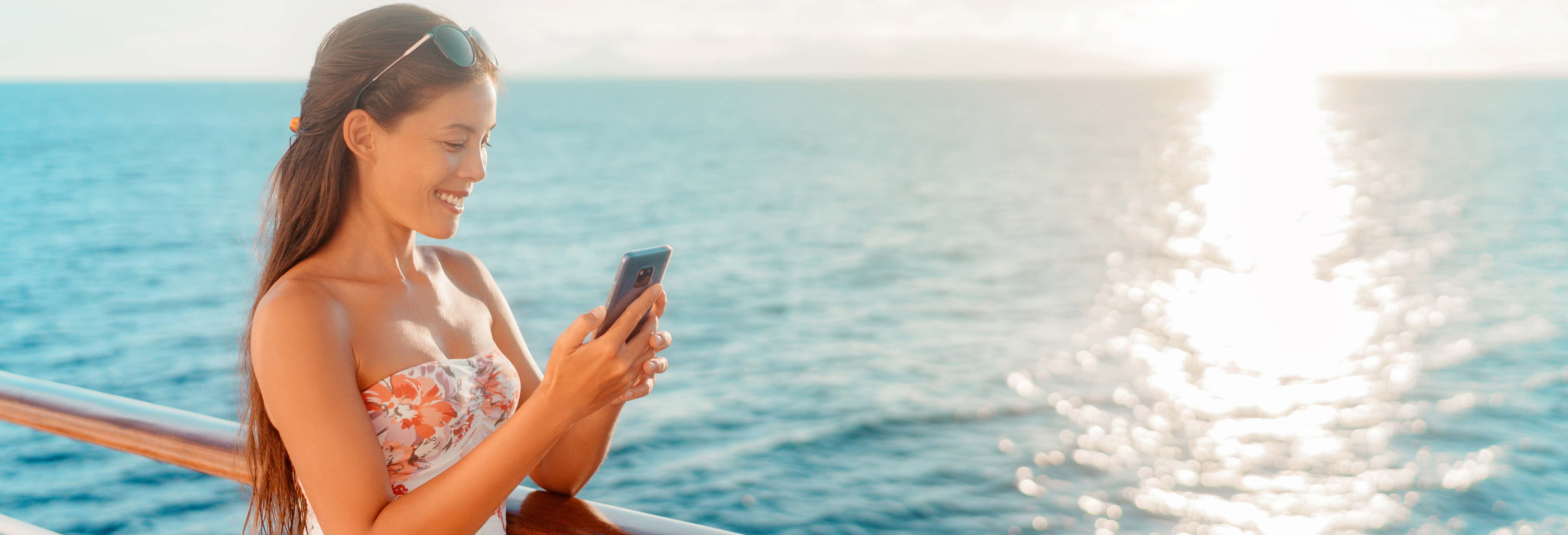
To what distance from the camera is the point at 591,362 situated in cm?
139

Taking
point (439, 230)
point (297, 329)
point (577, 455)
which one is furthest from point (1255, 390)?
point (297, 329)

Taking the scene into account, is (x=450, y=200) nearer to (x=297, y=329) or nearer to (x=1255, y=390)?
(x=297, y=329)

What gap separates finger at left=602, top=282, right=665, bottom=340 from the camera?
1.39 m

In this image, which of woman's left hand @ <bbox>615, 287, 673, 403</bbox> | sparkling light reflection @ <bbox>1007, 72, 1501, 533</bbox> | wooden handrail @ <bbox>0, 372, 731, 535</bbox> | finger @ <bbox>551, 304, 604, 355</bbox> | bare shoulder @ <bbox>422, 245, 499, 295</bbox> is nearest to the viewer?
finger @ <bbox>551, 304, 604, 355</bbox>

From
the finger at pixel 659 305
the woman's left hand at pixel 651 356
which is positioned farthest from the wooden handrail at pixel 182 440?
the finger at pixel 659 305

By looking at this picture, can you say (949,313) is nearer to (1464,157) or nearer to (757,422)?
(757,422)

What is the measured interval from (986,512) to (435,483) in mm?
12618

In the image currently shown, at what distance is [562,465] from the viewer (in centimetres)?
182

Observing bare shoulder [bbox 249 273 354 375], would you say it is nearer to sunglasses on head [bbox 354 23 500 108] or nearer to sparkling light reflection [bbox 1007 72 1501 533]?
sunglasses on head [bbox 354 23 500 108]

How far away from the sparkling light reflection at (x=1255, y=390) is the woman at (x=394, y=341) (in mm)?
12789

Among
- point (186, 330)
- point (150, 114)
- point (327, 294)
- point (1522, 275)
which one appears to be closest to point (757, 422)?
point (186, 330)

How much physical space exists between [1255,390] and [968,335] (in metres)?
5.58

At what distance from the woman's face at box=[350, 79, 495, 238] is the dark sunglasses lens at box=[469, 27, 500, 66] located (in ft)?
0.30

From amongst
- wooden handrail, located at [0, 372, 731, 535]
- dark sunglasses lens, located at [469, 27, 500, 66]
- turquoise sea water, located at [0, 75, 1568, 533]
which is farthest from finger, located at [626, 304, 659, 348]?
turquoise sea water, located at [0, 75, 1568, 533]
